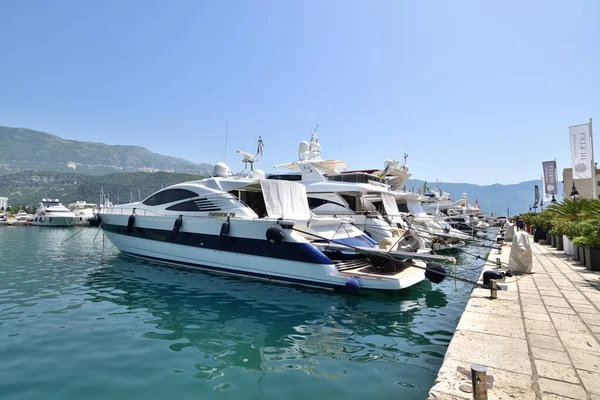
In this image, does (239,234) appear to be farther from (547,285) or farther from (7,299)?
(547,285)

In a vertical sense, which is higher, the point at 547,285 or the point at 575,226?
the point at 575,226

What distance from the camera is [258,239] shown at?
36.3 feet

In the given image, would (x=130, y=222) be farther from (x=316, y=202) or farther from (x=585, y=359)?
(x=585, y=359)

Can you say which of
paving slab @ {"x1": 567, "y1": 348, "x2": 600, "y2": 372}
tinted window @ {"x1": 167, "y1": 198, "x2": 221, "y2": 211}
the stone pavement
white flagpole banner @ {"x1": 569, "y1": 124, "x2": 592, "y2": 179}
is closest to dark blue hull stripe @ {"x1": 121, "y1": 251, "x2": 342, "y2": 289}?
tinted window @ {"x1": 167, "y1": 198, "x2": 221, "y2": 211}

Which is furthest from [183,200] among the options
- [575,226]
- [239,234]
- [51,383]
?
[575,226]

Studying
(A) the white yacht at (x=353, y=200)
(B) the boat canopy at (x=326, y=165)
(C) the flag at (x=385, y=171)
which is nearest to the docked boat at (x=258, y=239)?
(A) the white yacht at (x=353, y=200)

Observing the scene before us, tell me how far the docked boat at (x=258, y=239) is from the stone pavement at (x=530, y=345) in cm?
236

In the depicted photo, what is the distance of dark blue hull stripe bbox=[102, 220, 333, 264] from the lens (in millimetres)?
10008

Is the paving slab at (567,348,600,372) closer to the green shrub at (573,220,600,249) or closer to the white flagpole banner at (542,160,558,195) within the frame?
the green shrub at (573,220,600,249)

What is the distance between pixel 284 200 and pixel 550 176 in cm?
3190

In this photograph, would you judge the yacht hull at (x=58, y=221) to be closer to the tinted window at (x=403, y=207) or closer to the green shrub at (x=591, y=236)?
the tinted window at (x=403, y=207)

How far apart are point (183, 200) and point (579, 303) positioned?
1291cm

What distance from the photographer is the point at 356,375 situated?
4.91m

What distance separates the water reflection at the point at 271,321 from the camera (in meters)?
5.59
